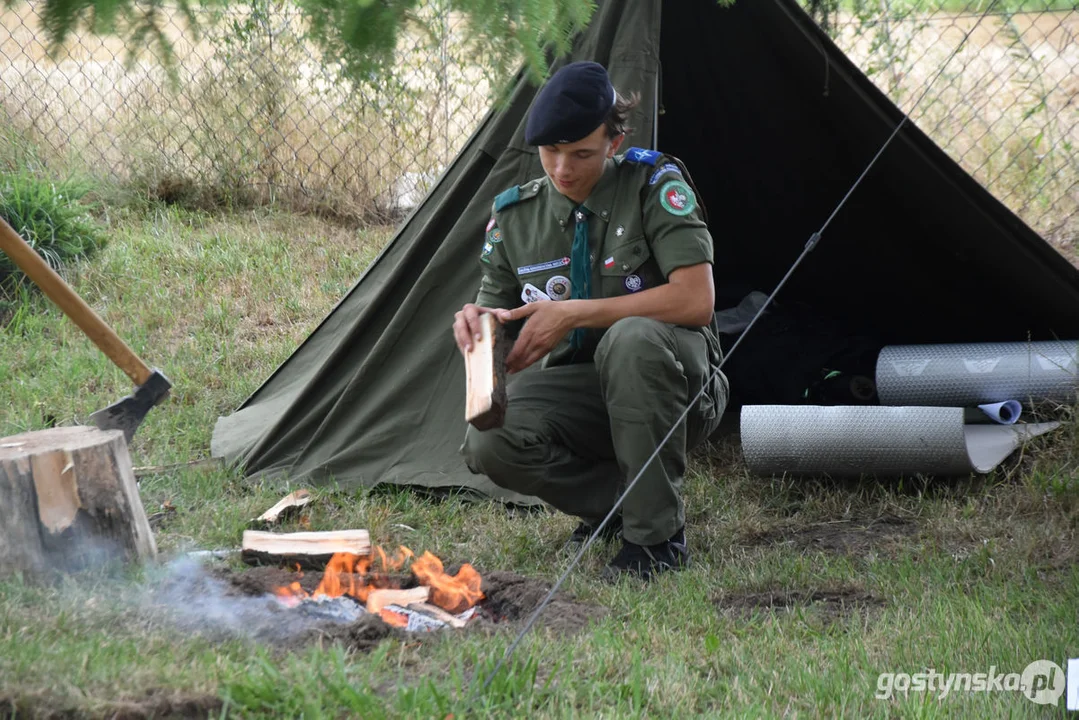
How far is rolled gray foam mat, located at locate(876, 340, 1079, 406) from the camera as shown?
3881 millimetres

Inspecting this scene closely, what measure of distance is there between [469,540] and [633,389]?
83cm

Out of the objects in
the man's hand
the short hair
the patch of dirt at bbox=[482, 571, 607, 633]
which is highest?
the short hair

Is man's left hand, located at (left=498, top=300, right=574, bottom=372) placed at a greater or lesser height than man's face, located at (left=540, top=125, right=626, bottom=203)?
lesser

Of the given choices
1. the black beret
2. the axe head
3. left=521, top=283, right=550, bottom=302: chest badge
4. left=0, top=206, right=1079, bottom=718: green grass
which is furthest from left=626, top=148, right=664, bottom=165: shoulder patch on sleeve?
the axe head

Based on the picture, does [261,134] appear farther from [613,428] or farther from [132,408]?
[613,428]

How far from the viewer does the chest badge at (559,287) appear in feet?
10.9

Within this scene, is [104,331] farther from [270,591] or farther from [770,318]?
[770,318]

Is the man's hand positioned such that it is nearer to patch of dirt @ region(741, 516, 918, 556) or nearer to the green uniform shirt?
the green uniform shirt

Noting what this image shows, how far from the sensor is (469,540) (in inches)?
138

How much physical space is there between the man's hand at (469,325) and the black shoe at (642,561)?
69 cm

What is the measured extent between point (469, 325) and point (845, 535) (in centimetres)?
137

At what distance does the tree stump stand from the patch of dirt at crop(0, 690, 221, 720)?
89 cm

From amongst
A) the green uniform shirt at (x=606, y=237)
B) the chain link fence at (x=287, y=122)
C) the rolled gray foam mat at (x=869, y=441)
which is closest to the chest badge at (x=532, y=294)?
the green uniform shirt at (x=606, y=237)

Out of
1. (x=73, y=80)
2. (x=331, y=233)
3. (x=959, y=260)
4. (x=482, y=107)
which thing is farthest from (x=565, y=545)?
(x=73, y=80)
